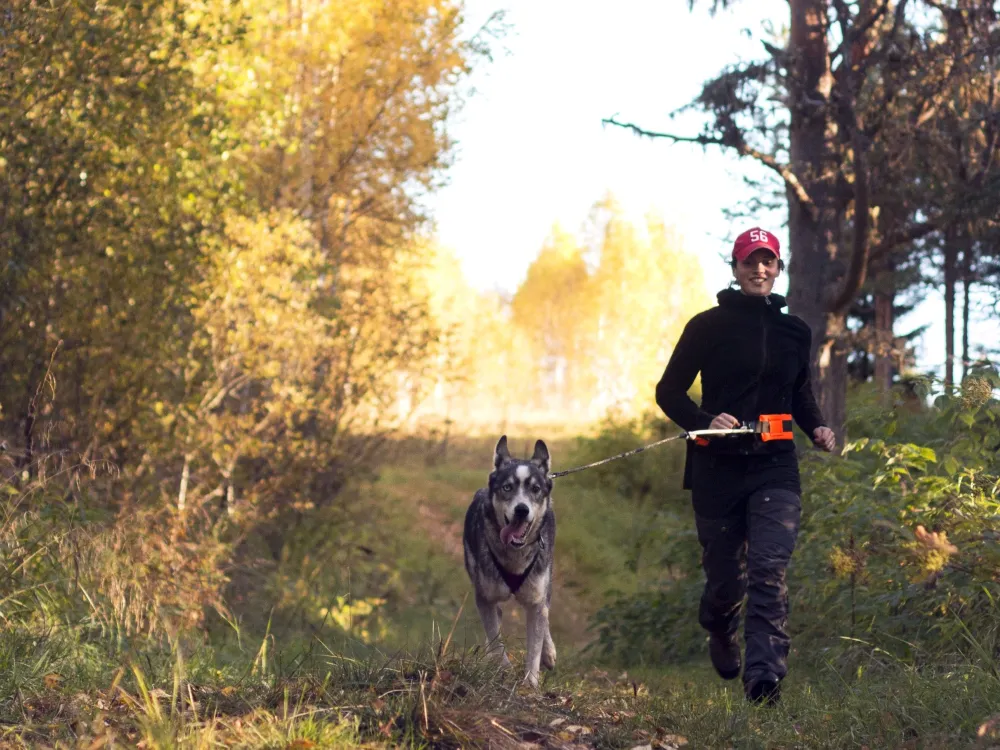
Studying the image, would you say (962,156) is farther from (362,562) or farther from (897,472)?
(362,562)

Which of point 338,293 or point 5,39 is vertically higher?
point 5,39

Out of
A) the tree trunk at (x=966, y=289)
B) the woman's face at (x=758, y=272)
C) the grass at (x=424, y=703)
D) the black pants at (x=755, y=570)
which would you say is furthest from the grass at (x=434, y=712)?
the tree trunk at (x=966, y=289)

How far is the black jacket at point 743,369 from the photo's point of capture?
20.2 ft

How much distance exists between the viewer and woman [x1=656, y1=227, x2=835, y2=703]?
19.3 ft

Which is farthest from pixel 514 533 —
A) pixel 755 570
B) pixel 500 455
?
pixel 755 570

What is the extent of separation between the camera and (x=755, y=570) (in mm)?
5859

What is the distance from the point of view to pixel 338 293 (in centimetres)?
1408

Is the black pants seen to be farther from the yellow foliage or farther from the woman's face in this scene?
the woman's face

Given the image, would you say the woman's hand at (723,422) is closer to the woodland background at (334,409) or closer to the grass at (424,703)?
the woodland background at (334,409)

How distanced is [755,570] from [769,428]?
2.49 ft

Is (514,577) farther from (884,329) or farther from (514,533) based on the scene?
(884,329)

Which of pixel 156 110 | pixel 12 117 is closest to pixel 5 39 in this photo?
pixel 12 117

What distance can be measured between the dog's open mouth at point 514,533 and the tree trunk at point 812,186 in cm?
638

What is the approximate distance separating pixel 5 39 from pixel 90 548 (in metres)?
3.82
